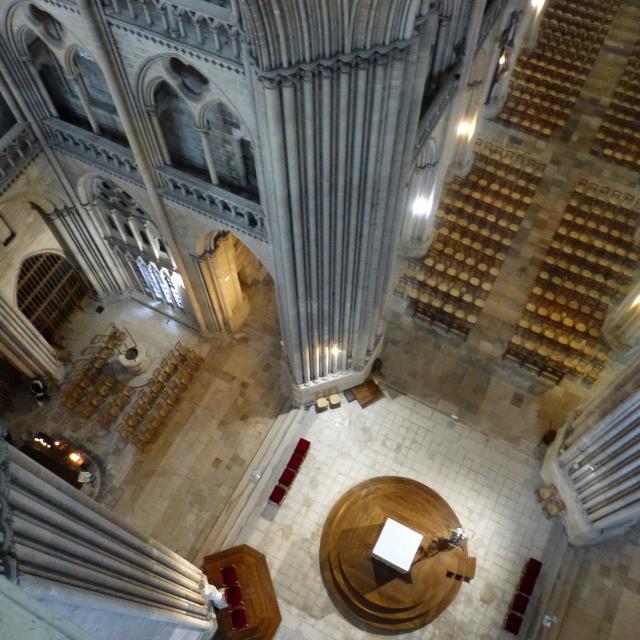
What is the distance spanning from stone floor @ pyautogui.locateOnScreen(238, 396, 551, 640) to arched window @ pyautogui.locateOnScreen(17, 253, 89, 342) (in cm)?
1064

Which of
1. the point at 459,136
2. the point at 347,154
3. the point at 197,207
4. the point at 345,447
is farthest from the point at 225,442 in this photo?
the point at 459,136

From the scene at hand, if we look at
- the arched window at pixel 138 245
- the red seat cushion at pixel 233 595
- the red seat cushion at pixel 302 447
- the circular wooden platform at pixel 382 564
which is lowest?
the red seat cushion at pixel 233 595

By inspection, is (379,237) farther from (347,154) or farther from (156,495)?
(156,495)

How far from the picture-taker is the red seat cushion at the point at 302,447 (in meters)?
22.1

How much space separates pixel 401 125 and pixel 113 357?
15.9 metres

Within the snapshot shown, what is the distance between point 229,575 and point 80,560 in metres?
11.4

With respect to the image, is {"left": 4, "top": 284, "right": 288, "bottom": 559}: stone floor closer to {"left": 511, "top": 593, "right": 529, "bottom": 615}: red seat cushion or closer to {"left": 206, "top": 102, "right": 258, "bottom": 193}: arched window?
{"left": 206, "top": 102, "right": 258, "bottom": 193}: arched window

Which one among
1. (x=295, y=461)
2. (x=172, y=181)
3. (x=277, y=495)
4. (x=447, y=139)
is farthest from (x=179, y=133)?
(x=277, y=495)

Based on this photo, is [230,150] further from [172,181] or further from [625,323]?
[625,323]

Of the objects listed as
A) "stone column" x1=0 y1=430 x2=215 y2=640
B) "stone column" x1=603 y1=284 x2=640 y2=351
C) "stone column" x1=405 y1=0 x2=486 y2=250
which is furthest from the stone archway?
"stone column" x1=603 y1=284 x2=640 y2=351

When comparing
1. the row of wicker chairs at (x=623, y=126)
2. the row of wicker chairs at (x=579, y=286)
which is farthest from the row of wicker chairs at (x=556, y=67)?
the row of wicker chairs at (x=579, y=286)

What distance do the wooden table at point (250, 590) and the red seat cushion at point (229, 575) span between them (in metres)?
0.13

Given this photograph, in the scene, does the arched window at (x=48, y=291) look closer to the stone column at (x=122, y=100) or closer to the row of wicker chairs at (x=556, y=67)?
the stone column at (x=122, y=100)

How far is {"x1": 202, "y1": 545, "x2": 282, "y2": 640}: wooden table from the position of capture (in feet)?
63.1
